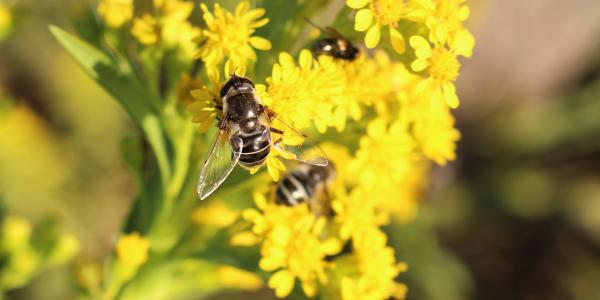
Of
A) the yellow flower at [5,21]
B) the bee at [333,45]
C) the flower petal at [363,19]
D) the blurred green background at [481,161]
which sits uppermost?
the blurred green background at [481,161]

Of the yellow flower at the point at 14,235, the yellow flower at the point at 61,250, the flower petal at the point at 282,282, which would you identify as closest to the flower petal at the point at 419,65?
the flower petal at the point at 282,282

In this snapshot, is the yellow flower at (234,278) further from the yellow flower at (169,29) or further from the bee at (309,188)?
the yellow flower at (169,29)

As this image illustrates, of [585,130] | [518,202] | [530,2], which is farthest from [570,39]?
[518,202]

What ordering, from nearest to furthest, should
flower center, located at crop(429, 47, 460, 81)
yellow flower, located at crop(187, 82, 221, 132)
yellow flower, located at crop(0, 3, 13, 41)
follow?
yellow flower, located at crop(187, 82, 221, 132)
flower center, located at crop(429, 47, 460, 81)
yellow flower, located at crop(0, 3, 13, 41)

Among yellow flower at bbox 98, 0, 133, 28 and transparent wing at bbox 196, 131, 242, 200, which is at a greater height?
yellow flower at bbox 98, 0, 133, 28

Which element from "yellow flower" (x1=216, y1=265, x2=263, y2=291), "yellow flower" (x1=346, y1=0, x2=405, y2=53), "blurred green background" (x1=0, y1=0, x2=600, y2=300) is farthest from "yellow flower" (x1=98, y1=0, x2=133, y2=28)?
"blurred green background" (x1=0, y1=0, x2=600, y2=300)

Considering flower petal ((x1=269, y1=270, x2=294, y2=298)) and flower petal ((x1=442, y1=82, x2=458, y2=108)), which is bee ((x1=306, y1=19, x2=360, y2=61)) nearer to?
flower petal ((x1=442, y1=82, x2=458, y2=108))

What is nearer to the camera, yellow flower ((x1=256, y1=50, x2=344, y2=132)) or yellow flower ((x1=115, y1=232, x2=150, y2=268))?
yellow flower ((x1=256, y1=50, x2=344, y2=132))
